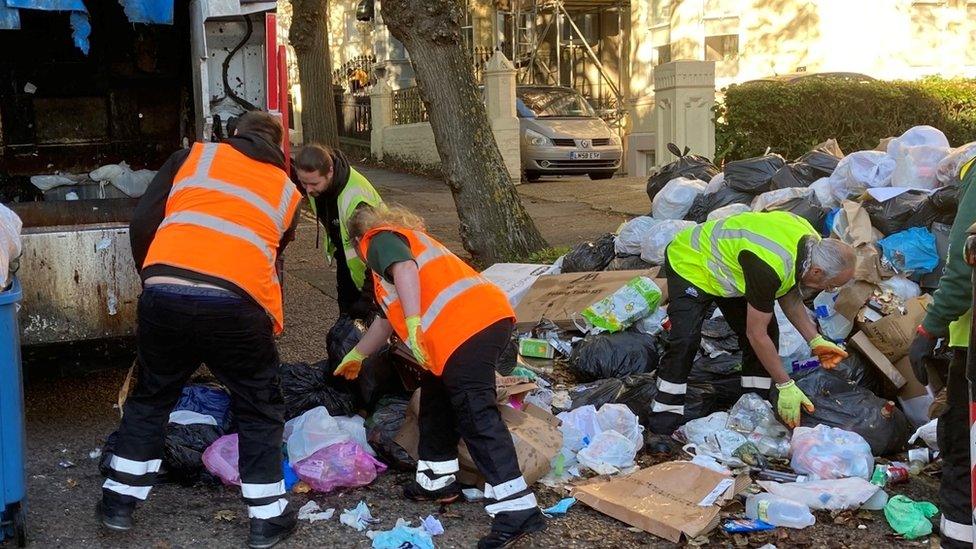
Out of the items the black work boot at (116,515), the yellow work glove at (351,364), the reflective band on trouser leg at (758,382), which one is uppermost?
the yellow work glove at (351,364)

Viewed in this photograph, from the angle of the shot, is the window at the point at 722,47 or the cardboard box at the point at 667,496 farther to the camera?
the window at the point at 722,47

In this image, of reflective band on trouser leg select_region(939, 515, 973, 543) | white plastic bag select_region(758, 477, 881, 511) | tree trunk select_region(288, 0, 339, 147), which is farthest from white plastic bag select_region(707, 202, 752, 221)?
tree trunk select_region(288, 0, 339, 147)

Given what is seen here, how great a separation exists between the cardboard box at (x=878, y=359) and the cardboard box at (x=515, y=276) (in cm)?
205

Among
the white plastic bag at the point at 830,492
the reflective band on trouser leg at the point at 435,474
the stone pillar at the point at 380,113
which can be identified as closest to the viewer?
the white plastic bag at the point at 830,492

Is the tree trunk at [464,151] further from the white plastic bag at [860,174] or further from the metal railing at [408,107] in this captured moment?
the metal railing at [408,107]

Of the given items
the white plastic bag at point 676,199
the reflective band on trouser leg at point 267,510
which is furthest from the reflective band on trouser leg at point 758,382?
the reflective band on trouser leg at point 267,510

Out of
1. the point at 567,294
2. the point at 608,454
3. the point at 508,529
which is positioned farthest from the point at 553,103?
the point at 508,529

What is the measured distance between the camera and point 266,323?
364 cm

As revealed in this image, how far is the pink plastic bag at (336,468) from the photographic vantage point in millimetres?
4055

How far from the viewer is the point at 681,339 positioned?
4574mm

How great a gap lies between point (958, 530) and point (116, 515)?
2.81 metres

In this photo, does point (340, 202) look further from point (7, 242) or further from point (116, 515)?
point (116, 515)

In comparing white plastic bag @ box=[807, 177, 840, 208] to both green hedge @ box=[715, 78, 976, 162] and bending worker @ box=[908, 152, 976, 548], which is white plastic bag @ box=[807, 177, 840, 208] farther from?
green hedge @ box=[715, 78, 976, 162]

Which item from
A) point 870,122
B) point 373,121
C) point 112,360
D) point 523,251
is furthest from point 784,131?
point 373,121
